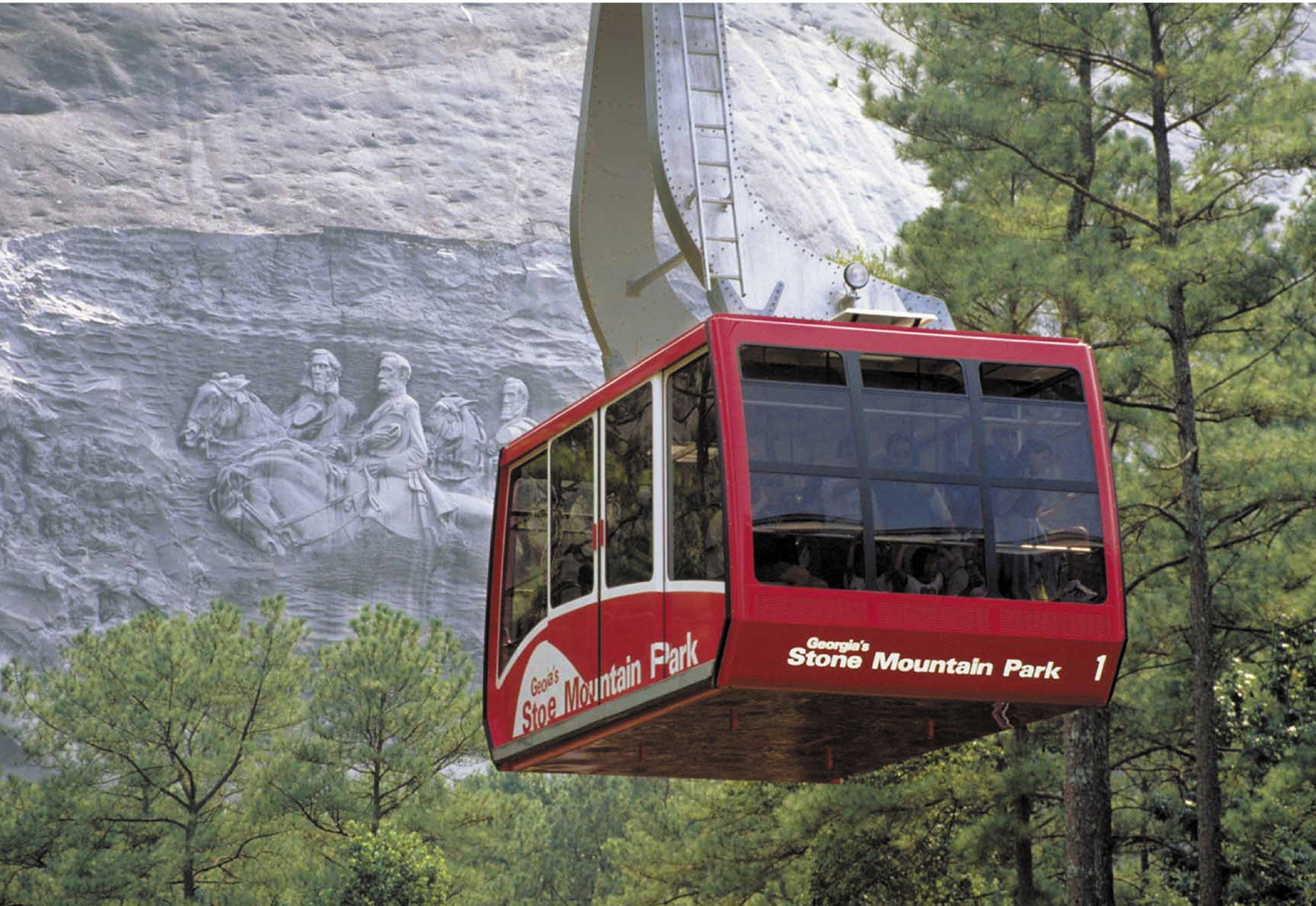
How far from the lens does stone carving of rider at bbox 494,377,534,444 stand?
69.3 metres

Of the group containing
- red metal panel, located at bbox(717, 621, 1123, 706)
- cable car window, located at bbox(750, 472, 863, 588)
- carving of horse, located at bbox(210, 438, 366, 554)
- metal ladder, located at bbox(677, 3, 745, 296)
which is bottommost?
red metal panel, located at bbox(717, 621, 1123, 706)

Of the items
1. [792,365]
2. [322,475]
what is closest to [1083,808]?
[792,365]

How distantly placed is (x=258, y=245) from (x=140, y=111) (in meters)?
8.15

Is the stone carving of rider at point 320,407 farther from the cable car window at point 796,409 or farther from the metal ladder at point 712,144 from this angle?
the cable car window at point 796,409

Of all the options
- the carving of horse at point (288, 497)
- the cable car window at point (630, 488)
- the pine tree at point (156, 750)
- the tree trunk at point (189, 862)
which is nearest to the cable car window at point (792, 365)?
the cable car window at point (630, 488)

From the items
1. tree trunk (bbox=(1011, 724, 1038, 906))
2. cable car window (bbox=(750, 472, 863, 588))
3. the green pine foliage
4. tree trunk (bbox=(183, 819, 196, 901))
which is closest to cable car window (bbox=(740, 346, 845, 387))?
cable car window (bbox=(750, 472, 863, 588))

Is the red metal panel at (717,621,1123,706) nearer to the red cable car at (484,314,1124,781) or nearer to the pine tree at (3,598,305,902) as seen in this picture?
the red cable car at (484,314,1124,781)

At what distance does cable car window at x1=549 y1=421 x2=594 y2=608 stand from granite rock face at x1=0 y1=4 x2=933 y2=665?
5352cm

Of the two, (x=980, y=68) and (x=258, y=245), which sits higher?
(x=258, y=245)

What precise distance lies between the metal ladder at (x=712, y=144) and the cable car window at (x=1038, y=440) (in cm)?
217

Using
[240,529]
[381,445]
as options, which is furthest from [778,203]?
[240,529]

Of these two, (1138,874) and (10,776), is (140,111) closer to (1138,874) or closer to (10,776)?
(10,776)

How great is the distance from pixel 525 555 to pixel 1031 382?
10.9ft

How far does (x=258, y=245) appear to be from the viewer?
6925cm
